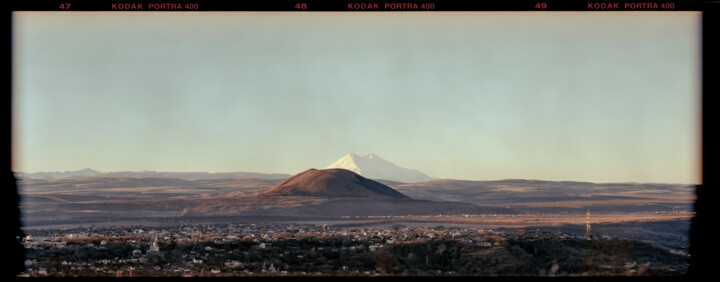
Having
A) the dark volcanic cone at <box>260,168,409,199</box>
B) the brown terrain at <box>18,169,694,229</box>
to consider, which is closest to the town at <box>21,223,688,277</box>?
the brown terrain at <box>18,169,694,229</box>

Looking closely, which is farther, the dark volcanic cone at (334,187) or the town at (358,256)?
the dark volcanic cone at (334,187)

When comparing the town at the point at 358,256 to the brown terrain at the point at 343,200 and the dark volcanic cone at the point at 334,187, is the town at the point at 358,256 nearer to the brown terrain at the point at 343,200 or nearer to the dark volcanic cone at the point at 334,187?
the brown terrain at the point at 343,200

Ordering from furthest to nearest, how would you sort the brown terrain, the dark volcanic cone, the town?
the dark volcanic cone
the brown terrain
the town

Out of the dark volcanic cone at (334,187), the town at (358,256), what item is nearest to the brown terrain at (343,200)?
the dark volcanic cone at (334,187)

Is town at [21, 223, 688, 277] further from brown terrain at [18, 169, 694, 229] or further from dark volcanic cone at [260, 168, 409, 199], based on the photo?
dark volcanic cone at [260, 168, 409, 199]

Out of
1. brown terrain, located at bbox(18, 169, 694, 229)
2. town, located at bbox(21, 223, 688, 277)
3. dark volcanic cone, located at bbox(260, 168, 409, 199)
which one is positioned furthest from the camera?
dark volcanic cone, located at bbox(260, 168, 409, 199)

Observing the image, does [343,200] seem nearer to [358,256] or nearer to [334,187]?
[334,187]
